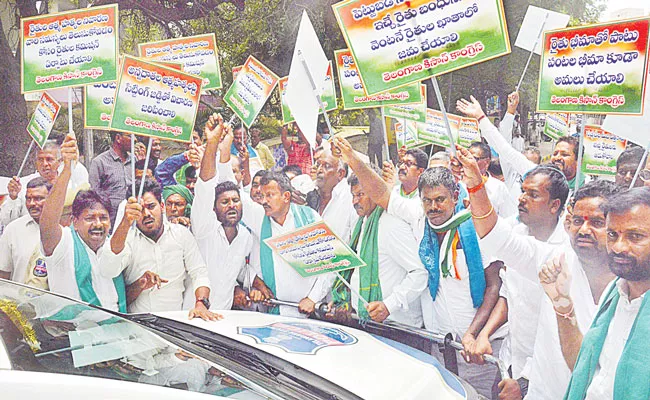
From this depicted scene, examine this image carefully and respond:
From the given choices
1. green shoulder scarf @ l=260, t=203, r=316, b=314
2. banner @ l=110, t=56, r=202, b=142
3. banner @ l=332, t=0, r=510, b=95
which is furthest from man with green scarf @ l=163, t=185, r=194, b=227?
banner @ l=332, t=0, r=510, b=95

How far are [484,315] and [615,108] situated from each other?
1.44 metres

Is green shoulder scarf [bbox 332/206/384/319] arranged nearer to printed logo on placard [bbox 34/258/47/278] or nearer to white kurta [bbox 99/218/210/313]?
white kurta [bbox 99/218/210/313]

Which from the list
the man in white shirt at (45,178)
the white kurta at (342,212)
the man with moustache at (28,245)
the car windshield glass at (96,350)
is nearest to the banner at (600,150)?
the white kurta at (342,212)

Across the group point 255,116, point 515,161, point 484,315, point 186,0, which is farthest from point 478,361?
point 186,0

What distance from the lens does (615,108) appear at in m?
3.63

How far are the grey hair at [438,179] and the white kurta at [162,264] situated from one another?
1.80 metres

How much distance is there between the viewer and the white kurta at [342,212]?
4.72 m

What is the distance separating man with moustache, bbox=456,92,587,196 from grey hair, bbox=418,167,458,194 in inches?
12.7

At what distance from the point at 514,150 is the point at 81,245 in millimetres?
3245

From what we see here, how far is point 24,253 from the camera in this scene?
5449mm

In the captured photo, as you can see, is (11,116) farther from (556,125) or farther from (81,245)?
(556,125)

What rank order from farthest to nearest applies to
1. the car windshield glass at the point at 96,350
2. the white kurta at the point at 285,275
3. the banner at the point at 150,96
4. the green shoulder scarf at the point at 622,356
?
the banner at the point at 150,96, the white kurta at the point at 285,275, the green shoulder scarf at the point at 622,356, the car windshield glass at the point at 96,350

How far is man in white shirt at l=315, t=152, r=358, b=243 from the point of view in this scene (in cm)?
473

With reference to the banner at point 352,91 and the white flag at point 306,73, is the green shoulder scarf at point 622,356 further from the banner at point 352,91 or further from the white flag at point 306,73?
the white flag at point 306,73
